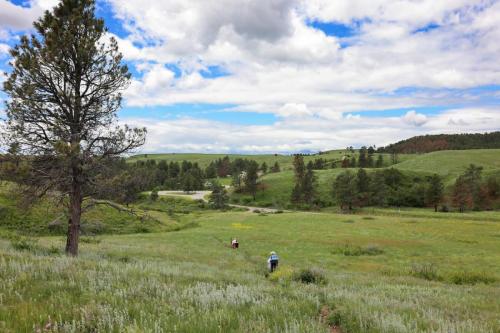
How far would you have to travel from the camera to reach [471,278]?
23688 millimetres

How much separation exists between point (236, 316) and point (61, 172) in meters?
16.2

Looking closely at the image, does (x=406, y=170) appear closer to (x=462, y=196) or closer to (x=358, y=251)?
(x=462, y=196)

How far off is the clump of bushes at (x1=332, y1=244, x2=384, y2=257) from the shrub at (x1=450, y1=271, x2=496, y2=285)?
12.8 metres

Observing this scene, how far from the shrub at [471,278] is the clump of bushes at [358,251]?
1277 centimetres

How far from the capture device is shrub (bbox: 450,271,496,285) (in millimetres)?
22906

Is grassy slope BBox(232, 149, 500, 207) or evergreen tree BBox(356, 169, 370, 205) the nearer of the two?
evergreen tree BBox(356, 169, 370, 205)

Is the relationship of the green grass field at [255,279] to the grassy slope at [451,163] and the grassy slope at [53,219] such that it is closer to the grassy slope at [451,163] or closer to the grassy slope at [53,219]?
the grassy slope at [53,219]

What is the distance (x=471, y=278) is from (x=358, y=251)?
44.8 ft

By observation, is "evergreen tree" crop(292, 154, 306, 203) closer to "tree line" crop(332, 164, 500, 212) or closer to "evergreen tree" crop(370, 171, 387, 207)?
"tree line" crop(332, 164, 500, 212)

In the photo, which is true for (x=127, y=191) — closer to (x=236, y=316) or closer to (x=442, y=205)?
(x=236, y=316)

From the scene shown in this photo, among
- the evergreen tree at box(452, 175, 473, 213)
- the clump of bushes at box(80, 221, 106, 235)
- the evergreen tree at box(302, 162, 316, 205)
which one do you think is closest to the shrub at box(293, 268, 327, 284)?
the clump of bushes at box(80, 221, 106, 235)

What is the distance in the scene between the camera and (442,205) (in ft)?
355

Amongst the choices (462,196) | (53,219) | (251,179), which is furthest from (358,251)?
(251,179)

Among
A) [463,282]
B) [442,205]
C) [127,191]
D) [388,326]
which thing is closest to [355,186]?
[442,205]
